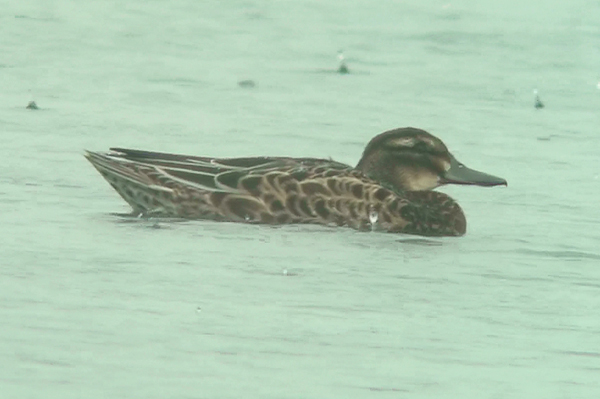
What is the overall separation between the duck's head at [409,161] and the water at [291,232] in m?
0.35

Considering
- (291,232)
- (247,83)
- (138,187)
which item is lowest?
(291,232)

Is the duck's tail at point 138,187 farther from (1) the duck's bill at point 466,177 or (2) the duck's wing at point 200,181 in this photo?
(1) the duck's bill at point 466,177

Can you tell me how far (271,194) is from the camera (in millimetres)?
10664

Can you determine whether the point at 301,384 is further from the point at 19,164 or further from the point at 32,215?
the point at 19,164

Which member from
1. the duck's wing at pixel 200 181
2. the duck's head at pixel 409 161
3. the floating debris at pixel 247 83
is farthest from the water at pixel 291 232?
the duck's head at pixel 409 161

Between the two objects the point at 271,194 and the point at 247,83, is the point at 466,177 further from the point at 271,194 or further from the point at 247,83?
the point at 247,83

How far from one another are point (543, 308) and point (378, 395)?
6.39ft

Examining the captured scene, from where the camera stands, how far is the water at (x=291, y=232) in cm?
709

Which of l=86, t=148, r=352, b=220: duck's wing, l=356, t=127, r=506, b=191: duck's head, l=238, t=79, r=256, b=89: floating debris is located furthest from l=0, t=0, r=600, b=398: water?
l=356, t=127, r=506, b=191: duck's head

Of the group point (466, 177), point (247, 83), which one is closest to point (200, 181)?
point (466, 177)

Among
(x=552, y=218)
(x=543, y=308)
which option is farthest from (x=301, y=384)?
(x=552, y=218)

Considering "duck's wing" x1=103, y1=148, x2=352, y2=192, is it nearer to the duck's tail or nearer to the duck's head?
the duck's tail

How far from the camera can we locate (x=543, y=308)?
27.8 feet

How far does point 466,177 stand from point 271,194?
124 centimetres
